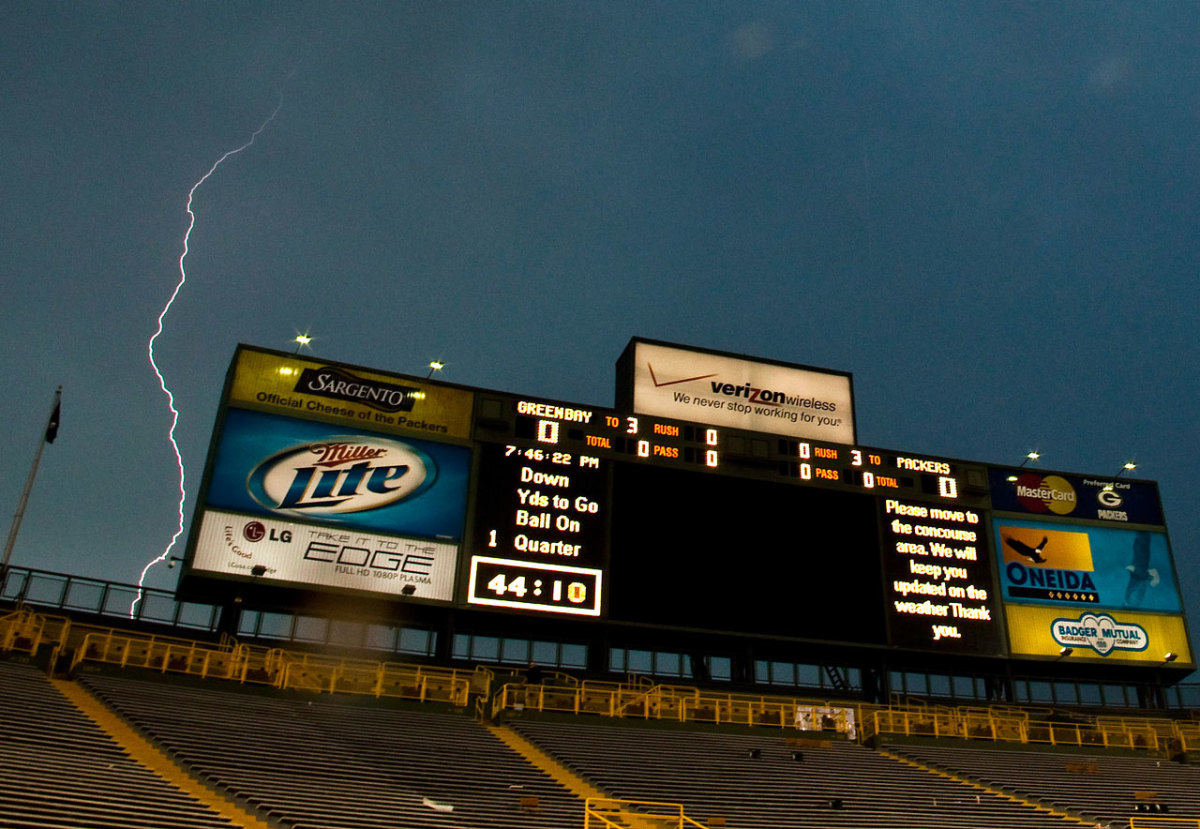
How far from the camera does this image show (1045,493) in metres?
33.2

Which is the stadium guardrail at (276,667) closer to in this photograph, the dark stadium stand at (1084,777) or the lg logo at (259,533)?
the lg logo at (259,533)

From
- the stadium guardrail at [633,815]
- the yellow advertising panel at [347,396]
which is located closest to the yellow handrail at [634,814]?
the stadium guardrail at [633,815]

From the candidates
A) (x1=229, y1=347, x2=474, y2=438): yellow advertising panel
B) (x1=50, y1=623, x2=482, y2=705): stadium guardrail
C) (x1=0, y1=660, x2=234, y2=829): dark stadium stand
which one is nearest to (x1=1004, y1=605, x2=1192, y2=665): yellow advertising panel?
(x1=50, y1=623, x2=482, y2=705): stadium guardrail

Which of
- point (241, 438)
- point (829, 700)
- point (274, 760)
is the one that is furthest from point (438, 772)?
point (829, 700)

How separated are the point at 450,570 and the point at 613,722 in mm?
5494

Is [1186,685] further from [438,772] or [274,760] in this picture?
[274,760]

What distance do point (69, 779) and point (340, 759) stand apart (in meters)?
5.59

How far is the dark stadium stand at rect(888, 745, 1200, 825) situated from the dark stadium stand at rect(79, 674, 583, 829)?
11081 millimetres

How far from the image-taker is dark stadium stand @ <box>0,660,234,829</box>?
1320 centimetres

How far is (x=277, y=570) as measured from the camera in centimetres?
2533

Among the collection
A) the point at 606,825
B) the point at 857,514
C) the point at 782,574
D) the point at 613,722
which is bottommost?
the point at 606,825

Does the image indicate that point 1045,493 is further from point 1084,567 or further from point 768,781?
point 768,781

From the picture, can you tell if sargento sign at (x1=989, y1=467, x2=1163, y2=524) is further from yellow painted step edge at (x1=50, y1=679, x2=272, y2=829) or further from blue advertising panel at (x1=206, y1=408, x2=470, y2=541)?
yellow painted step edge at (x1=50, y1=679, x2=272, y2=829)

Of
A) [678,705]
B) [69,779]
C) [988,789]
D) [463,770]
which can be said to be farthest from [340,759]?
[988,789]
